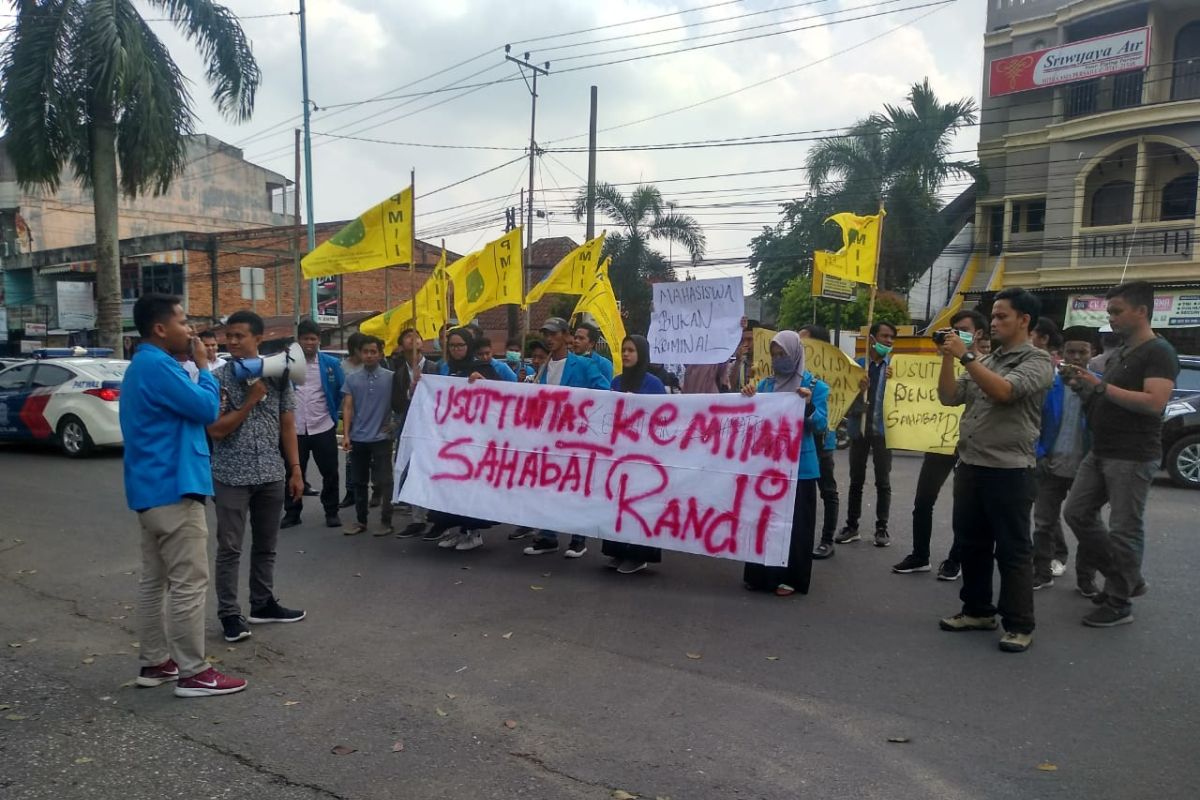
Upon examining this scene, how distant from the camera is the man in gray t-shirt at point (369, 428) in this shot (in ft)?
25.6

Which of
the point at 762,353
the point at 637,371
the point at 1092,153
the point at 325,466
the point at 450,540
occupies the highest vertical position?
the point at 1092,153

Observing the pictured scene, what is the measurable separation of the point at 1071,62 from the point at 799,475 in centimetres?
2387

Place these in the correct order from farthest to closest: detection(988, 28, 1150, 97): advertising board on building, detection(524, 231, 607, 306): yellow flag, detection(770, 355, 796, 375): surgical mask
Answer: detection(988, 28, 1150, 97): advertising board on building, detection(524, 231, 607, 306): yellow flag, detection(770, 355, 796, 375): surgical mask

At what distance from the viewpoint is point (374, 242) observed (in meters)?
7.80

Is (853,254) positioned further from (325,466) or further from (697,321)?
(325,466)

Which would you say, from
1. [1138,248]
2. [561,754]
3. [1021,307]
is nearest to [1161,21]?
[1138,248]

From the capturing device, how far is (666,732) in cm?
376

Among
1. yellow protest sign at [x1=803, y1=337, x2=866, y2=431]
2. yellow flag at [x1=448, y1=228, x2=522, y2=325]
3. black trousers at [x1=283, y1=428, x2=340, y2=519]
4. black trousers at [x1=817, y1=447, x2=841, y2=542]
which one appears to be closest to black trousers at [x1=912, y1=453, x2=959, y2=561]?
black trousers at [x1=817, y1=447, x2=841, y2=542]

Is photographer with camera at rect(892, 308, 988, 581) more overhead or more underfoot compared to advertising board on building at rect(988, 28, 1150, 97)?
more underfoot

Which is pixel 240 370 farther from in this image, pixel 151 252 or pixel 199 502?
pixel 151 252

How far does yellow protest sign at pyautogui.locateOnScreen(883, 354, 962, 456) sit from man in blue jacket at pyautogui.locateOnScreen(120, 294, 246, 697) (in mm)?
5241

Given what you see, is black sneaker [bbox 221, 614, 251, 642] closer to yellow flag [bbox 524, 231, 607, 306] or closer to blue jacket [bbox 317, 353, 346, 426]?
blue jacket [bbox 317, 353, 346, 426]

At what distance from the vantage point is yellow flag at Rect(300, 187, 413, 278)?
303 inches

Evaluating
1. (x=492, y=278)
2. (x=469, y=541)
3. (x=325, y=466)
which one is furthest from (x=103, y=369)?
(x=469, y=541)
